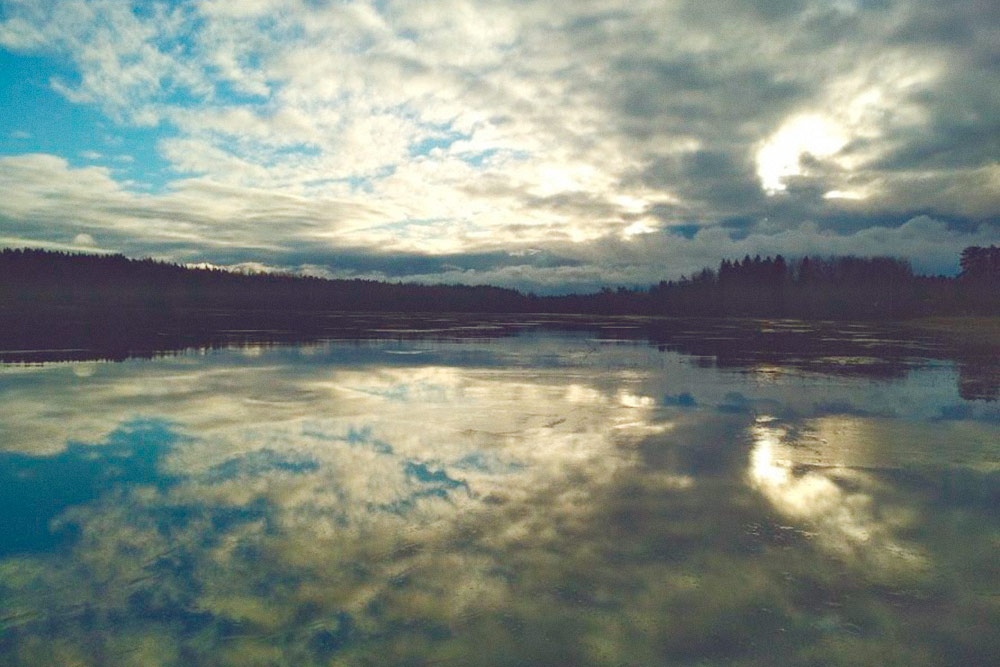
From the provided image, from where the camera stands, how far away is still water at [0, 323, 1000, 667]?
5.69 m

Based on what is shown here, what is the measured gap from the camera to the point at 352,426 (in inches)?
556

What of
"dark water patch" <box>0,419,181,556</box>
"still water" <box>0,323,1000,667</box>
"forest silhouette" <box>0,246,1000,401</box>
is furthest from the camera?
"forest silhouette" <box>0,246,1000,401</box>

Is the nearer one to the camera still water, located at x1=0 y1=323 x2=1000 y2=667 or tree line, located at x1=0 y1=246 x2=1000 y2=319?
still water, located at x1=0 y1=323 x2=1000 y2=667

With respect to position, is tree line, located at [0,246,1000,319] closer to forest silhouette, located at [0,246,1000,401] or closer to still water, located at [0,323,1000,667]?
forest silhouette, located at [0,246,1000,401]

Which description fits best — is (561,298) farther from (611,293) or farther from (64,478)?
(64,478)

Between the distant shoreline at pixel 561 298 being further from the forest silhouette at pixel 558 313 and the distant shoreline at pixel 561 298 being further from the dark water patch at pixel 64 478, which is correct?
the dark water patch at pixel 64 478

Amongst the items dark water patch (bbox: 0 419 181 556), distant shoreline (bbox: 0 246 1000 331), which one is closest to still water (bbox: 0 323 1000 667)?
dark water patch (bbox: 0 419 181 556)

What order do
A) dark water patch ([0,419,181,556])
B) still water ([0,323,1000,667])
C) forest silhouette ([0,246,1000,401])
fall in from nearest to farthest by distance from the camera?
still water ([0,323,1000,667]) < dark water patch ([0,419,181,556]) < forest silhouette ([0,246,1000,401])

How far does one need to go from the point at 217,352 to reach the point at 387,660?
95.5 feet

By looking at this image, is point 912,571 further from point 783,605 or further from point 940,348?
point 940,348

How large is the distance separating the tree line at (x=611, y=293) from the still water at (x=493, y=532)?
101765mm

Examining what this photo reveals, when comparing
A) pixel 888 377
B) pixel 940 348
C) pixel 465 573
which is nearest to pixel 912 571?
pixel 465 573

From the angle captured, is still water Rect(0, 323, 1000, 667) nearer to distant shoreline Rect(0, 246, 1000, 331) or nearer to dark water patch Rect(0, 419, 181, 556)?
dark water patch Rect(0, 419, 181, 556)

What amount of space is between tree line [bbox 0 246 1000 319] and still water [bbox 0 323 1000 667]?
10177 cm
